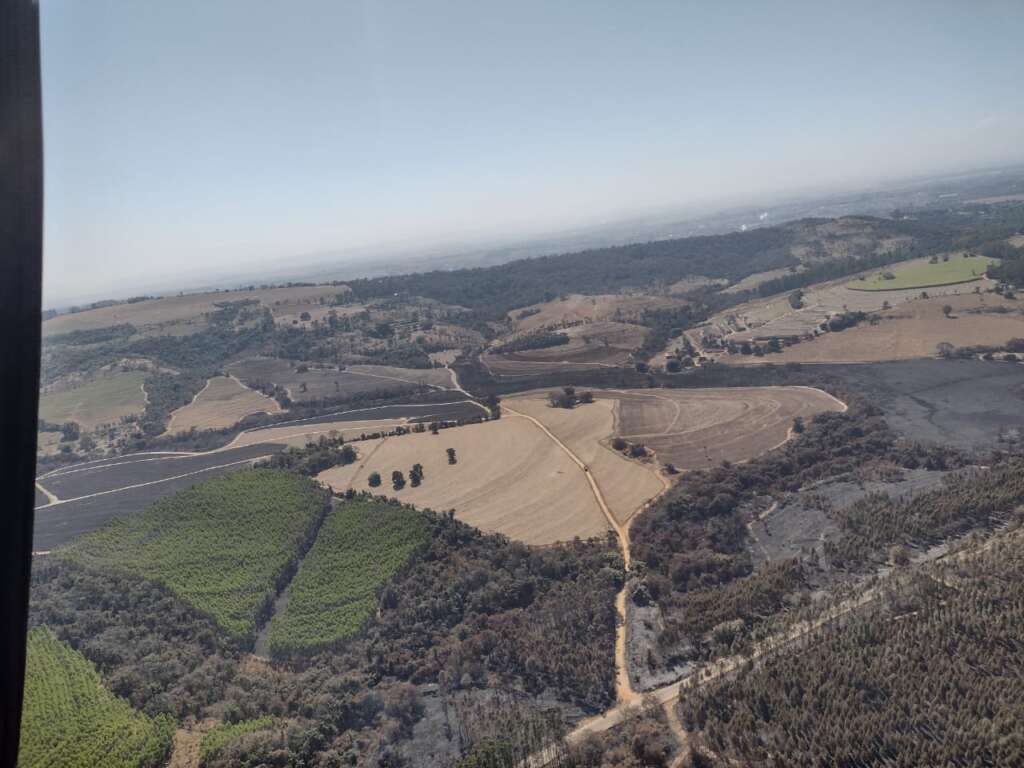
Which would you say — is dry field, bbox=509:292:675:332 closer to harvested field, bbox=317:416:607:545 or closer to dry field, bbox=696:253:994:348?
dry field, bbox=696:253:994:348

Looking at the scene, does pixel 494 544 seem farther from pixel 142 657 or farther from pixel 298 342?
pixel 298 342

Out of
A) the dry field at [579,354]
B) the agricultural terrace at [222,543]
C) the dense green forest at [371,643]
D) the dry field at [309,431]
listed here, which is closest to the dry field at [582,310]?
the dry field at [579,354]

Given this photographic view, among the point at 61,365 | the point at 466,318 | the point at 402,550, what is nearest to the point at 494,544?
the point at 402,550

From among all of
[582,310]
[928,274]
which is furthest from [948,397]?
[582,310]

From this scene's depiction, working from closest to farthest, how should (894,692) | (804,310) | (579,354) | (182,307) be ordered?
1. (894,692)
2. (579,354)
3. (804,310)
4. (182,307)

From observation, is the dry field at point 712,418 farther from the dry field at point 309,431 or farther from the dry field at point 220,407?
the dry field at point 220,407

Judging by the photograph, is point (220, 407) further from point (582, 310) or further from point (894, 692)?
point (894, 692)
